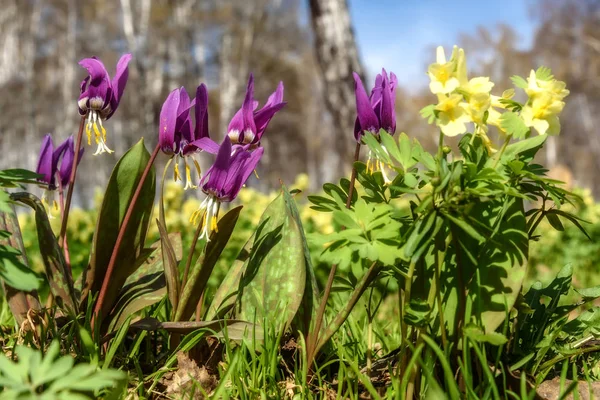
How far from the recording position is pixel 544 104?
1021mm

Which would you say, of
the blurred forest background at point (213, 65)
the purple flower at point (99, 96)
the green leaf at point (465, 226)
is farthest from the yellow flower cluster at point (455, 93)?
the blurred forest background at point (213, 65)

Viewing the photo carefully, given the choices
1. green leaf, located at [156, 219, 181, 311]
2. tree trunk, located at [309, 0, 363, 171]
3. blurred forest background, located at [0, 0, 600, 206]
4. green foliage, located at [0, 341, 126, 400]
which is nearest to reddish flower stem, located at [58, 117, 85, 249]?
green leaf, located at [156, 219, 181, 311]

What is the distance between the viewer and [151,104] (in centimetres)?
1117

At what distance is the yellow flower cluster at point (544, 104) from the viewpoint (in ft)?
3.33

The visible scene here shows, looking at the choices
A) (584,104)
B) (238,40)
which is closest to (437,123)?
(238,40)

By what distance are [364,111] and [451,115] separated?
0.29m

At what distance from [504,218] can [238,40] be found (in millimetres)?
22966

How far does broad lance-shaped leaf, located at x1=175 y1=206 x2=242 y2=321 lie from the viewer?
1321 mm

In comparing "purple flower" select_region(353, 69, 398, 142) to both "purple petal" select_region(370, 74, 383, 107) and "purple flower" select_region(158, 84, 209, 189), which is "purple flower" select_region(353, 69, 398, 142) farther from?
"purple flower" select_region(158, 84, 209, 189)

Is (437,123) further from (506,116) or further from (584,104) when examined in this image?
(584,104)

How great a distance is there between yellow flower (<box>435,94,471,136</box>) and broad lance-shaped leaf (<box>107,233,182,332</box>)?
2.76 feet

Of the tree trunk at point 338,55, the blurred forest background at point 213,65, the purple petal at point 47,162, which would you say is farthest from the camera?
the blurred forest background at point 213,65

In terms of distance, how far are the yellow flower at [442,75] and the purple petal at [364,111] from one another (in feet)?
0.83

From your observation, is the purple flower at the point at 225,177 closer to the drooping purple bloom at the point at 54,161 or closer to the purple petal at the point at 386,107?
the purple petal at the point at 386,107
